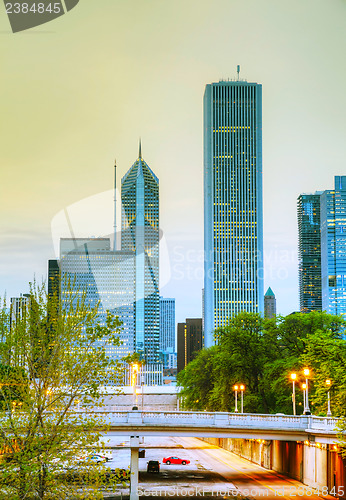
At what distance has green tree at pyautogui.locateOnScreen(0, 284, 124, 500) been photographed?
27.1 meters

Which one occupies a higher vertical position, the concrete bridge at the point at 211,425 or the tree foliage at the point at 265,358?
the tree foliage at the point at 265,358

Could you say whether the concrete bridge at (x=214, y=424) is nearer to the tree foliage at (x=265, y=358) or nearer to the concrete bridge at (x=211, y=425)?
the concrete bridge at (x=211, y=425)

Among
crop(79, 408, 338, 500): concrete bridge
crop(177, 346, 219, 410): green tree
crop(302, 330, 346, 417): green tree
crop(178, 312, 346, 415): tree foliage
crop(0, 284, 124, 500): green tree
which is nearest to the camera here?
crop(0, 284, 124, 500): green tree

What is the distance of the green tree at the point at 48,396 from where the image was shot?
2712cm

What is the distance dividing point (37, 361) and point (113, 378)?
3.83 metres

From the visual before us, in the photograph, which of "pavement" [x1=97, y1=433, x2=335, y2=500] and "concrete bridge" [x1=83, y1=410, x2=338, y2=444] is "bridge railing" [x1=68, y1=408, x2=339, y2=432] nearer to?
"concrete bridge" [x1=83, y1=410, x2=338, y2=444]

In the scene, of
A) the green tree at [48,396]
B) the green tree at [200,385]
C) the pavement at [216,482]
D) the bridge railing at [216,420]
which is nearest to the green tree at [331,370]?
the bridge railing at [216,420]

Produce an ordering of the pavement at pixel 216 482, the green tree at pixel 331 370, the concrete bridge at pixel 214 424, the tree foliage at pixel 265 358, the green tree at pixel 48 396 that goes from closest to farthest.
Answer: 1. the green tree at pixel 48 396
2. the pavement at pixel 216 482
3. the green tree at pixel 331 370
4. the concrete bridge at pixel 214 424
5. the tree foliage at pixel 265 358

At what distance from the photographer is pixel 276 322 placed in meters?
78.6

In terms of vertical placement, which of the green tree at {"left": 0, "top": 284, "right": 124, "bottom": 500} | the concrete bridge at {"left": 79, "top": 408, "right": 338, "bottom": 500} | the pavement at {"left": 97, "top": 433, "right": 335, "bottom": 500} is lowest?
the pavement at {"left": 97, "top": 433, "right": 335, "bottom": 500}

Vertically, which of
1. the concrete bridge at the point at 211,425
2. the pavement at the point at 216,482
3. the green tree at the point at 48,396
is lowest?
the pavement at the point at 216,482

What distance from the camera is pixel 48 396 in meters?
30.3

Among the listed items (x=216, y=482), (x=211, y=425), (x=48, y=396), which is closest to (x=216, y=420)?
(x=211, y=425)

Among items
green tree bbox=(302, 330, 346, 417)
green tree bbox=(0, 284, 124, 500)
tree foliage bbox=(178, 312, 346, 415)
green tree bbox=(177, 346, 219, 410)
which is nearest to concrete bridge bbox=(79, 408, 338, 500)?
green tree bbox=(302, 330, 346, 417)
